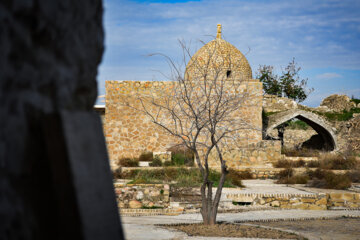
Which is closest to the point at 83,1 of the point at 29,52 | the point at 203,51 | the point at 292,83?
the point at 29,52

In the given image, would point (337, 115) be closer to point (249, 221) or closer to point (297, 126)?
point (297, 126)

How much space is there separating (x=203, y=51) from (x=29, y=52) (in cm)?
1848

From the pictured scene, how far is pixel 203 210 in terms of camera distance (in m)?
5.55

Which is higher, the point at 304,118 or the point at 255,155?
the point at 304,118

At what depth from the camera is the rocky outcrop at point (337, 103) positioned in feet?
69.7

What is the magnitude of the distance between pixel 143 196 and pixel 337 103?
16758 mm

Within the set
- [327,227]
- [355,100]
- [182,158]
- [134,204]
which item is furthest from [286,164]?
[355,100]

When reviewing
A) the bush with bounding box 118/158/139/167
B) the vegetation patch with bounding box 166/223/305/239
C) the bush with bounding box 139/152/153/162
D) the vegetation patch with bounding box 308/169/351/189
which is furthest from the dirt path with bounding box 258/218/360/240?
the bush with bounding box 139/152/153/162

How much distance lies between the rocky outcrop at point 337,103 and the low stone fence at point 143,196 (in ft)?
49.7

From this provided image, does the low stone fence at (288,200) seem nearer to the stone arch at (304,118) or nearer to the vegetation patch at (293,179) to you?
the vegetation patch at (293,179)

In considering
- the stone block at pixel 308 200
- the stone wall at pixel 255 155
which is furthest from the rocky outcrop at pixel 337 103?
the stone block at pixel 308 200

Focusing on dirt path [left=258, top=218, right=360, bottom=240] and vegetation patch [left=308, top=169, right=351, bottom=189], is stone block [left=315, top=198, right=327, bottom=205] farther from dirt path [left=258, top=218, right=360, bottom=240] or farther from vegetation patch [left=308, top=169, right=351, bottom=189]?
vegetation patch [left=308, top=169, right=351, bottom=189]

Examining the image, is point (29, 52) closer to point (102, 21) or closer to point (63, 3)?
point (63, 3)

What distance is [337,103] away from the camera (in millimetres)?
22062
